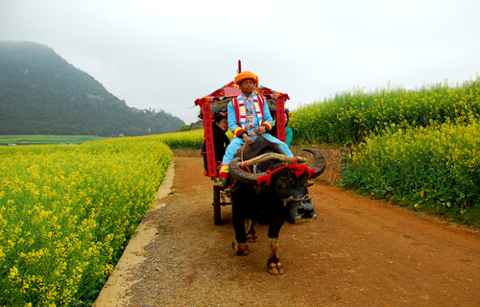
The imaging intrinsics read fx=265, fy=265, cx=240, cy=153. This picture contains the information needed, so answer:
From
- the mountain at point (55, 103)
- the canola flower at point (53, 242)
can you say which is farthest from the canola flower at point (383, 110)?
the mountain at point (55, 103)

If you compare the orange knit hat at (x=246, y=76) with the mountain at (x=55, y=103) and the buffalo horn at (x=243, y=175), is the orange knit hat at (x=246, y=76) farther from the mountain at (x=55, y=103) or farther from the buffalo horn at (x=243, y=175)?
the mountain at (x=55, y=103)

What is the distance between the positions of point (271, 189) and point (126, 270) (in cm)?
210

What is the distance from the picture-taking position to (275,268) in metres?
3.20

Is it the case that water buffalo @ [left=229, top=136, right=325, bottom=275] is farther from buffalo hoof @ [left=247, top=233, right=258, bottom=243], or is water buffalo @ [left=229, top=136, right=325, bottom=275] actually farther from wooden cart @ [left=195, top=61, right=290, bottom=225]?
wooden cart @ [left=195, top=61, right=290, bottom=225]

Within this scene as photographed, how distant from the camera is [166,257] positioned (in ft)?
12.2

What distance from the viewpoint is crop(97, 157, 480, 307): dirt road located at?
8.96 feet

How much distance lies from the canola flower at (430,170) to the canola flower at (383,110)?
0.62 m

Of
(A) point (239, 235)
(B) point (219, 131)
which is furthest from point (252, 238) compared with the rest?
(B) point (219, 131)

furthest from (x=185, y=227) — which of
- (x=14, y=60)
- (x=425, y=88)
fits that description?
(x=14, y=60)

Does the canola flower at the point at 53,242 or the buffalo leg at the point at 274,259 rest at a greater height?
the canola flower at the point at 53,242

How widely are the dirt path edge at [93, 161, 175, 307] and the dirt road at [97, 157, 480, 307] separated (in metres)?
0.02

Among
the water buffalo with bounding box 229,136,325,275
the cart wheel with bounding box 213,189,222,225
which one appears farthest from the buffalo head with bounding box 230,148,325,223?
the cart wheel with bounding box 213,189,222,225

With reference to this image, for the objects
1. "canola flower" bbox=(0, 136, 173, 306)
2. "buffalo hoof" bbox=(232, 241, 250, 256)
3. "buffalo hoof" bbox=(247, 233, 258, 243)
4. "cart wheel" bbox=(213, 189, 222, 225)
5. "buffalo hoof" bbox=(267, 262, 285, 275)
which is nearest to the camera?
"canola flower" bbox=(0, 136, 173, 306)

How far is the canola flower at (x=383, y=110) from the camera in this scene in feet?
23.6
